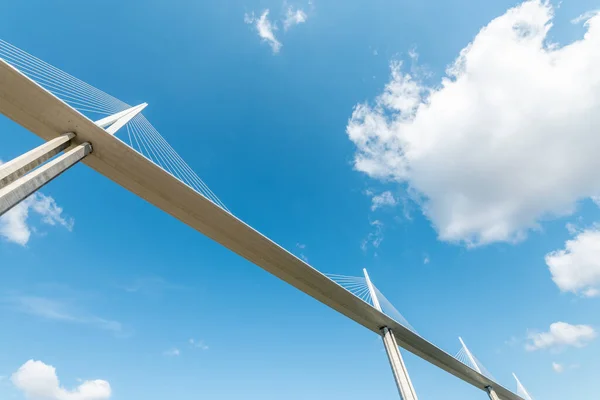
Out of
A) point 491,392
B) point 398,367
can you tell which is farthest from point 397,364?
point 491,392

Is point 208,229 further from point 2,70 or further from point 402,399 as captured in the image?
point 402,399

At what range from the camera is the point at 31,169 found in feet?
19.9

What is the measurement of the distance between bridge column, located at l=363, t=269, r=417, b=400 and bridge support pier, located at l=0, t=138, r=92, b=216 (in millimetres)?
13293

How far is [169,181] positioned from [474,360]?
25.1 meters

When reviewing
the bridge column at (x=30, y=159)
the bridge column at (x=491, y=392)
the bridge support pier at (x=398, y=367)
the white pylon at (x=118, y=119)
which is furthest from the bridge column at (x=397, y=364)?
the bridge column at (x=491, y=392)

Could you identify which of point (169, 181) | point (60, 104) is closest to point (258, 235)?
point (169, 181)

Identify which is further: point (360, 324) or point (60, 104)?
point (360, 324)

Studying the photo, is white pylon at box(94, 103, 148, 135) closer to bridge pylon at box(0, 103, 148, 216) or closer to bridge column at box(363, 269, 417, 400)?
bridge pylon at box(0, 103, 148, 216)

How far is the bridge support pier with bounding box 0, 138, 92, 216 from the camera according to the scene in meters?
5.33

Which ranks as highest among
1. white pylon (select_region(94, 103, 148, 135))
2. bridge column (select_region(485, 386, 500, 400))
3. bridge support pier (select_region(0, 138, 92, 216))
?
bridge column (select_region(485, 386, 500, 400))

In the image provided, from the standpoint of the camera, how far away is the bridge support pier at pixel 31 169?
5332 millimetres

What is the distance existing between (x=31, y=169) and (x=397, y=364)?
15252 mm

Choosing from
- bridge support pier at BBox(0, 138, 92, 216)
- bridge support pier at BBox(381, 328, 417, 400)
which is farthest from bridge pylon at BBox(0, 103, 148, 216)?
bridge support pier at BBox(381, 328, 417, 400)

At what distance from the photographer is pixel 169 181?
8594 mm
